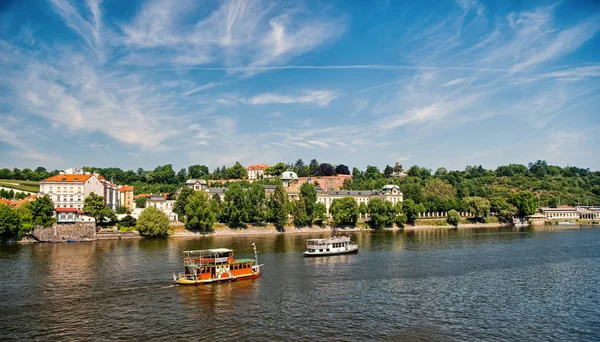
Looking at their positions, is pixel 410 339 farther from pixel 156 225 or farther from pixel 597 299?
pixel 156 225

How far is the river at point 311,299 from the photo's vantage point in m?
35.6

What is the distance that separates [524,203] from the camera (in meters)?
170

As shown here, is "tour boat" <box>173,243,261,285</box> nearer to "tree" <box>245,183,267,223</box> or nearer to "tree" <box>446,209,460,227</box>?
"tree" <box>245,183,267,223</box>

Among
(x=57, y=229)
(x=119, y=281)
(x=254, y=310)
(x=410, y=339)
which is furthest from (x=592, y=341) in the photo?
(x=57, y=229)

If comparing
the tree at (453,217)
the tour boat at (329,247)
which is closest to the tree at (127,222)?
Result: the tour boat at (329,247)

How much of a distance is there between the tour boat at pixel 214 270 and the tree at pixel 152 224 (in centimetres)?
5479

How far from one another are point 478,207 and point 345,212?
56.9 metres

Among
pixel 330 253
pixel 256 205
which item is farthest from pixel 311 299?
pixel 256 205

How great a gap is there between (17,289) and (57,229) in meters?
57.2

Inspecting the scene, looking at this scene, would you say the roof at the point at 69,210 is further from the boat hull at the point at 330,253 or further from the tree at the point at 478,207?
the tree at the point at 478,207

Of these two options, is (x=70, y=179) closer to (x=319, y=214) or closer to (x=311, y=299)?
(x=319, y=214)

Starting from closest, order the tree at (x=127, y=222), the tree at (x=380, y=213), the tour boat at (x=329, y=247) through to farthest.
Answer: the tour boat at (x=329, y=247)
the tree at (x=127, y=222)
the tree at (x=380, y=213)

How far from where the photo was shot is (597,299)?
4638 centimetres

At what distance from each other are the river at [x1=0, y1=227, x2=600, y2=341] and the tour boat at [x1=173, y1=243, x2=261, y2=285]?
1817mm
